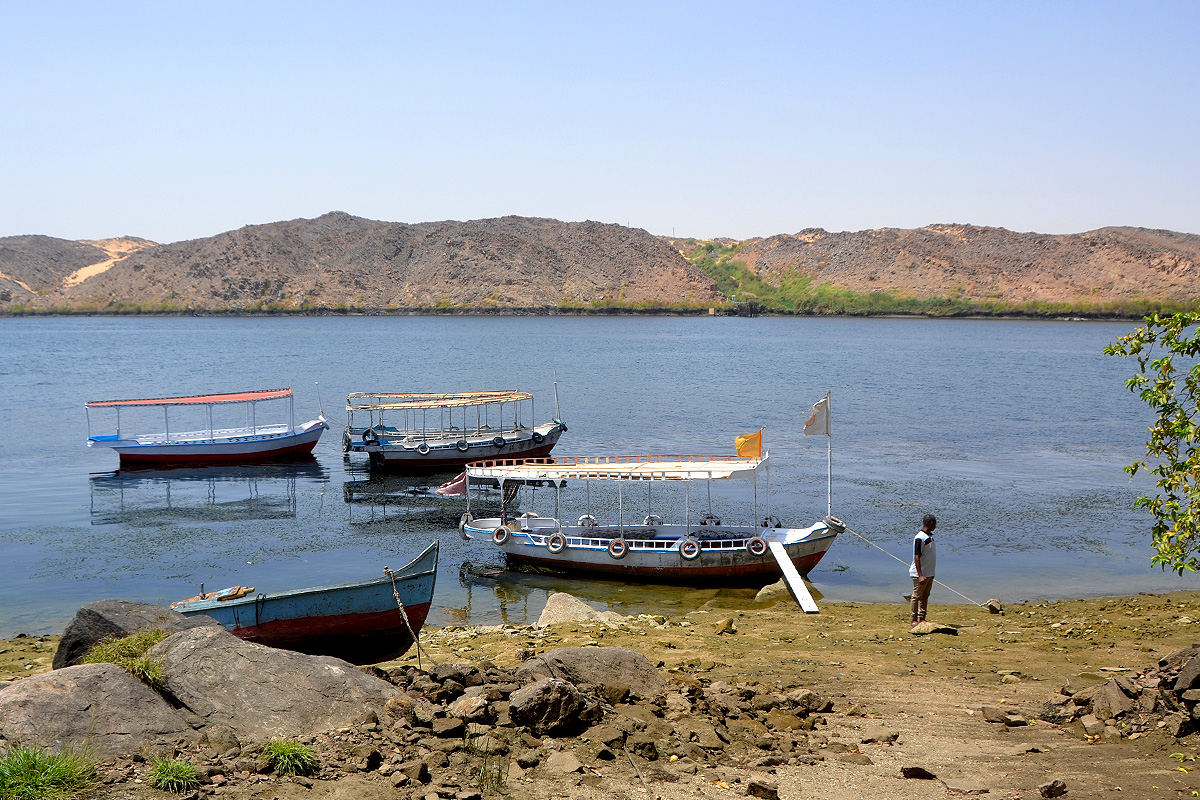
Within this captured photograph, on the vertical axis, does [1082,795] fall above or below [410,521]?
above

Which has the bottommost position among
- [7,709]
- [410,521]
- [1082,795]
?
[410,521]

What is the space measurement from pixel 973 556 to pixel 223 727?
20027 millimetres

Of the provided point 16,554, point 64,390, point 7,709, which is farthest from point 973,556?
point 64,390

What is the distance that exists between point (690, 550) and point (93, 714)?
14738 millimetres

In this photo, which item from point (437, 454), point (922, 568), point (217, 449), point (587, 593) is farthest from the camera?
point (217, 449)

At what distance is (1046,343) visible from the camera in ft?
399

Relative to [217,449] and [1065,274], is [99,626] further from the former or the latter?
[1065,274]

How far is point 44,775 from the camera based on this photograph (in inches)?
293

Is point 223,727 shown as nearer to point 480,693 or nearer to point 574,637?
point 480,693

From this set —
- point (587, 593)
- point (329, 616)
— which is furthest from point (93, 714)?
point (587, 593)

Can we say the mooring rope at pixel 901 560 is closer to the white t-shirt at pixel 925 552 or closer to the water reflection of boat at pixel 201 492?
the white t-shirt at pixel 925 552

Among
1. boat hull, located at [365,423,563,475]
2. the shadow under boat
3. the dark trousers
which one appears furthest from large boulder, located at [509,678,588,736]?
A: boat hull, located at [365,423,563,475]

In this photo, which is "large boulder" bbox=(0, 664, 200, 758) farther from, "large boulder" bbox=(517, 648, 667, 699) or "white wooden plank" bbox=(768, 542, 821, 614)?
"white wooden plank" bbox=(768, 542, 821, 614)

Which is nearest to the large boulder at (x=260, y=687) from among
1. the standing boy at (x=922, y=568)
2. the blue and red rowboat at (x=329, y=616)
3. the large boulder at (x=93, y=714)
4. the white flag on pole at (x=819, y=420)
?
the large boulder at (x=93, y=714)
